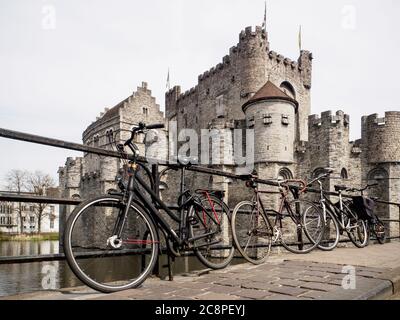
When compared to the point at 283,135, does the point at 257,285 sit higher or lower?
lower

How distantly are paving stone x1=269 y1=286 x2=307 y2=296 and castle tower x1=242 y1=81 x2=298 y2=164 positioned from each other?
2142 cm

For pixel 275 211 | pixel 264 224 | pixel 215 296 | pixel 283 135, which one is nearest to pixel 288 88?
pixel 283 135

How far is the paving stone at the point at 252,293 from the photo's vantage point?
8.53ft

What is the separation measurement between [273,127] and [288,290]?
22.2 m

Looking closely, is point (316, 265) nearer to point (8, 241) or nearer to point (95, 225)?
point (95, 225)

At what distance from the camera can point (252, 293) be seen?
8.86 feet

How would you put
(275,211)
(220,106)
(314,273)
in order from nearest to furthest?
(314,273)
(275,211)
(220,106)

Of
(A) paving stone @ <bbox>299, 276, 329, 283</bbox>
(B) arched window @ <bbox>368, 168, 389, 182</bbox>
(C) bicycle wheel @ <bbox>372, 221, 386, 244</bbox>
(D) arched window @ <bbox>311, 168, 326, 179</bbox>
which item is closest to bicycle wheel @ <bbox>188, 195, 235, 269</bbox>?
(A) paving stone @ <bbox>299, 276, 329, 283</bbox>

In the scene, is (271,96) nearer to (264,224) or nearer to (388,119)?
(388,119)

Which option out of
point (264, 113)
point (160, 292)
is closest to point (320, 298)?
point (160, 292)

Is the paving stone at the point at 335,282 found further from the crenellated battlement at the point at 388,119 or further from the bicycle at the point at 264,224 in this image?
the crenellated battlement at the point at 388,119

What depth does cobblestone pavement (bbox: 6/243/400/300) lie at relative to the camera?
2.59m

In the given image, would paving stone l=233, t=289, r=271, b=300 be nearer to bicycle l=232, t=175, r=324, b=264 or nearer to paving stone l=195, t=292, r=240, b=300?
paving stone l=195, t=292, r=240, b=300
